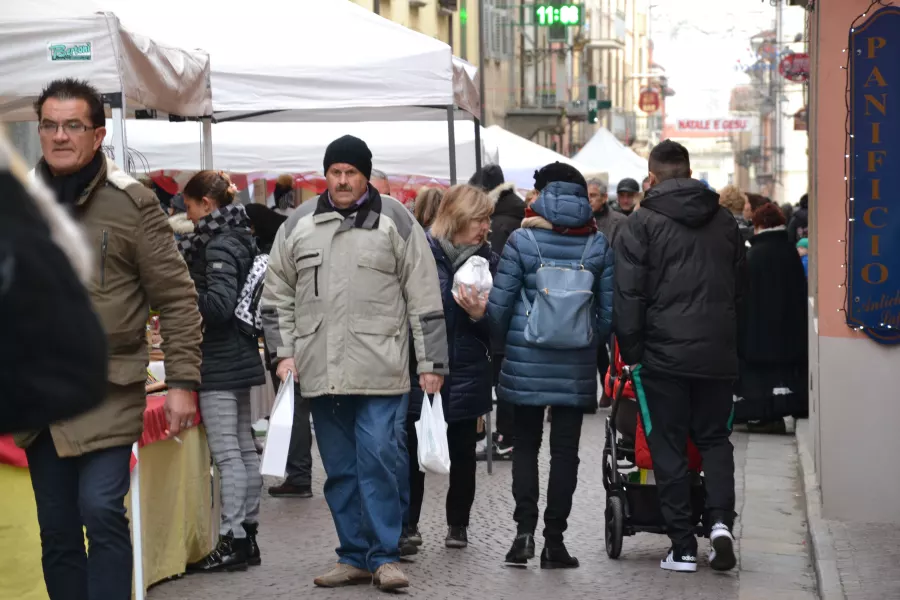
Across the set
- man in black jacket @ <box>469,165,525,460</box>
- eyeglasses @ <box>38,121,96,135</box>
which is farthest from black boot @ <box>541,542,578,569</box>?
man in black jacket @ <box>469,165,525,460</box>

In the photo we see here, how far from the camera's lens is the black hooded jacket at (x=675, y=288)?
6.77m

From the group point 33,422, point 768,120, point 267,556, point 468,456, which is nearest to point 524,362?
point 468,456

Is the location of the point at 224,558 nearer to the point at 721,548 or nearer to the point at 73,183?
the point at 721,548

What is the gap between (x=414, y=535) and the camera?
748 cm

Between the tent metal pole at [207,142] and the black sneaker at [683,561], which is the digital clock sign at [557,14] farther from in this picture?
the black sneaker at [683,561]

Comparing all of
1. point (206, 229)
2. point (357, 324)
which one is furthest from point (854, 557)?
point (206, 229)

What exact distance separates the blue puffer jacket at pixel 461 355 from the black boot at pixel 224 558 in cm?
101

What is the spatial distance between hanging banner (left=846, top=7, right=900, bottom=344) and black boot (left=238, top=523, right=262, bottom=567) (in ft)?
10.4

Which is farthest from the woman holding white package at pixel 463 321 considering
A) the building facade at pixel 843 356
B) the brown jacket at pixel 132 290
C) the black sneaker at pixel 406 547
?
the brown jacket at pixel 132 290

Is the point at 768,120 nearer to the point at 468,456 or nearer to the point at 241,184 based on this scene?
the point at 241,184

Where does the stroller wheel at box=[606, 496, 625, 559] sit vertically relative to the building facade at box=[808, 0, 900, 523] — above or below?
below

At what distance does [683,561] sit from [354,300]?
198 cm

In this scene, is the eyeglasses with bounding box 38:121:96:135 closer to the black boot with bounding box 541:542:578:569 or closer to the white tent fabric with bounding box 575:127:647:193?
the black boot with bounding box 541:542:578:569

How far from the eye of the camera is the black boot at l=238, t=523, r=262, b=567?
23.2ft
